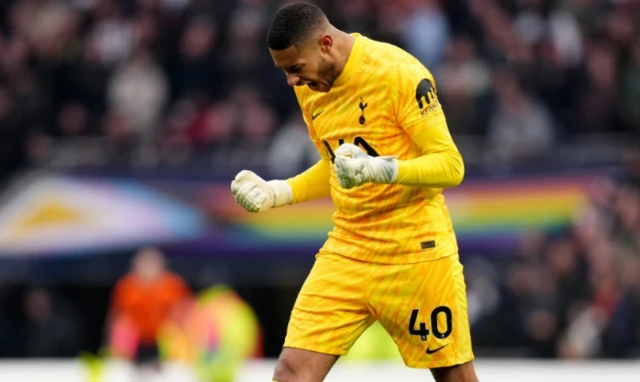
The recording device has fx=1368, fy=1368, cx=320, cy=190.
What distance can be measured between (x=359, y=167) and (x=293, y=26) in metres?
0.70

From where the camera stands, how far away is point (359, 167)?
5.71 metres

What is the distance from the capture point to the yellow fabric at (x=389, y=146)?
236 inches

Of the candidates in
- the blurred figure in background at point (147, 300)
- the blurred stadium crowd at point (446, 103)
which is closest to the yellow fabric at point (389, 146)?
the blurred figure in background at point (147, 300)

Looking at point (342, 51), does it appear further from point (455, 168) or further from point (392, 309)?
point (392, 309)

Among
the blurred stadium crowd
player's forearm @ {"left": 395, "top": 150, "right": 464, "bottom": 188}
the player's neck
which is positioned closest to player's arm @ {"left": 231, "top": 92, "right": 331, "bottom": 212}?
the player's neck

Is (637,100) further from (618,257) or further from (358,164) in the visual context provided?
(358,164)

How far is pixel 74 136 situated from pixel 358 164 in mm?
9607

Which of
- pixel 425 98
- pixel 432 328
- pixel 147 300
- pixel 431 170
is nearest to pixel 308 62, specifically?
pixel 425 98

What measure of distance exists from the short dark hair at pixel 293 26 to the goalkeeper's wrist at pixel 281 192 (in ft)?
2.89

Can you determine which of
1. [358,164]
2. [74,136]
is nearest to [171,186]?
[74,136]

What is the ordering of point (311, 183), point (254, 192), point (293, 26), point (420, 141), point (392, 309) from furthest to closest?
point (311, 183) < point (254, 192) < point (392, 309) < point (420, 141) < point (293, 26)

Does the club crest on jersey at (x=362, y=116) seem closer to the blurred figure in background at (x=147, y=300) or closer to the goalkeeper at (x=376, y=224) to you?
the goalkeeper at (x=376, y=224)

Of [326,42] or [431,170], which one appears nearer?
[431,170]

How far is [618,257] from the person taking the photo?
45.8 feet
